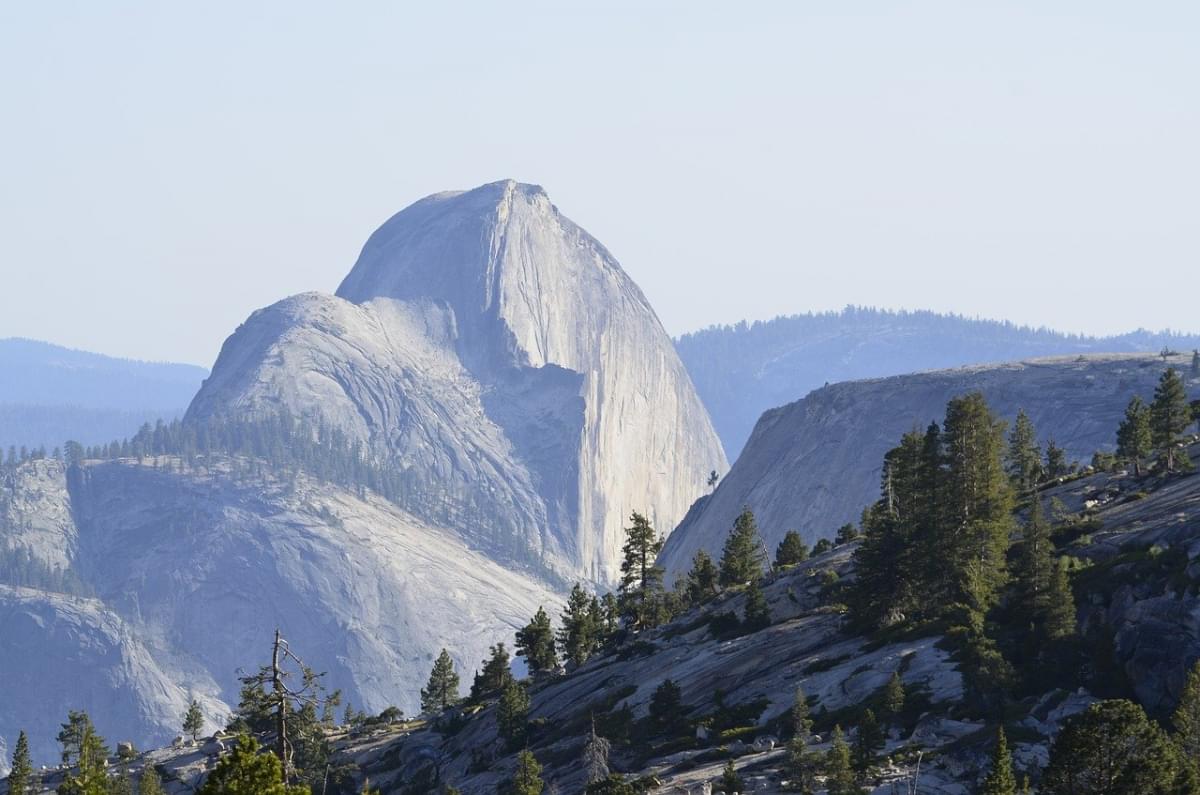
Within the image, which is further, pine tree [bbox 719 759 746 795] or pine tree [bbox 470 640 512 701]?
pine tree [bbox 470 640 512 701]

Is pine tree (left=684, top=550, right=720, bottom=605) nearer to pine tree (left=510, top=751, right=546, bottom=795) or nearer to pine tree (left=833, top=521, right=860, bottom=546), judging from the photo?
pine tree (left=833, top=521, right=860, bottom=546)

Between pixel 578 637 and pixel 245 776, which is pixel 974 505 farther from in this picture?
pixel 245 776

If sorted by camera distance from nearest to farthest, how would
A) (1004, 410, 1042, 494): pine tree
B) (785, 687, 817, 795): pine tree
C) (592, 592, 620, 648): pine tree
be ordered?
(785, 687, 817, 795): pine tree
(1004, 410, 1042, 494): pine tree
(592, 592, 620, 648): pine tree

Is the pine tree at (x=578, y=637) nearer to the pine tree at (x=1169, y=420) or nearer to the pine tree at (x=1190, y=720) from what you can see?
the pine tree at (x=1169, y=420)

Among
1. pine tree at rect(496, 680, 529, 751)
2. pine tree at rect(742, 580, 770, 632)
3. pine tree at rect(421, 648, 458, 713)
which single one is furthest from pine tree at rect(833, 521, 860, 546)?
pine tree at rect(496, 680, 529, 751)

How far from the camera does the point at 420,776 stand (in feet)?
418

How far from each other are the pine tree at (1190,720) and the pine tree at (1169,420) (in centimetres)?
4974

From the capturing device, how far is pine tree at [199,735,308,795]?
50.4 m

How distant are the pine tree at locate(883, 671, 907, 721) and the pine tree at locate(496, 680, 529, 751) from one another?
35424 mm

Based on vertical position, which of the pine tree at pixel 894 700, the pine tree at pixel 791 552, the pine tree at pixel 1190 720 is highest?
the pine tree at pixel 791 552

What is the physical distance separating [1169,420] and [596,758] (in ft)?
168

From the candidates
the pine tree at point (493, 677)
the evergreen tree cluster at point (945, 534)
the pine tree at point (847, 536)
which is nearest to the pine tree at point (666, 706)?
the evergreen tree cluster at point (945, 534)

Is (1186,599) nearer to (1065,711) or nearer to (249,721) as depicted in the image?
(1065,711)

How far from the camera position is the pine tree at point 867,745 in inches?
3285
